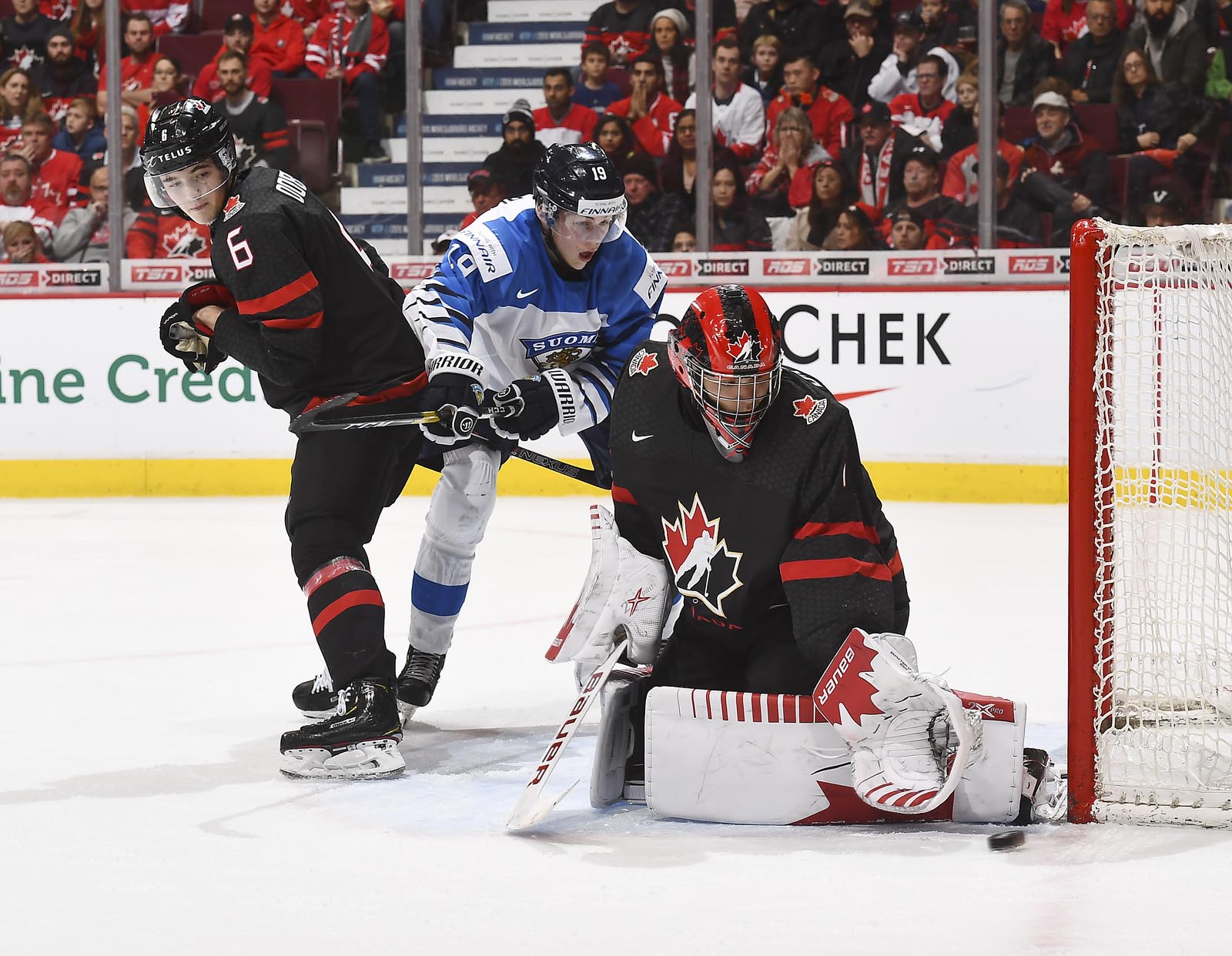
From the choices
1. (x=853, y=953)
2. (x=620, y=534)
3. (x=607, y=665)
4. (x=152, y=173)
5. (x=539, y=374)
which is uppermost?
(x=152, y=173)

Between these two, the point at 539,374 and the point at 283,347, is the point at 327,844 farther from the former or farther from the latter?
the point at 539,374

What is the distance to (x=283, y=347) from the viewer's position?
2.91 metres

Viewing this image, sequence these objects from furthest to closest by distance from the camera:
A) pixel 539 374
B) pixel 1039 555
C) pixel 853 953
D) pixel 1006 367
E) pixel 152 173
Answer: pixel 1006 367, pixel 1039 555, pixel 539 374, pixel 152 173, pixel 853 953

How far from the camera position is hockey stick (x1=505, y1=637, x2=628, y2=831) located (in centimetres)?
245

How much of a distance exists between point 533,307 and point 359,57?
14.2 ft

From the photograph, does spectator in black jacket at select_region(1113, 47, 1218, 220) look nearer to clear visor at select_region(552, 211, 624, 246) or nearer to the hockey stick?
clear visor at select_region(552, 211, 624, 246)

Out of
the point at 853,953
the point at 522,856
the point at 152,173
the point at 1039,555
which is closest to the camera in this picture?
the point at 853,953

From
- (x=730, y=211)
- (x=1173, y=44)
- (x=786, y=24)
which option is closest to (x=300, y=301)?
(x=730, y=211)

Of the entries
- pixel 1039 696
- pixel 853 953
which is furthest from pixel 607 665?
pixel 1039 696

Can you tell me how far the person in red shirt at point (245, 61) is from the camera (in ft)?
23.8

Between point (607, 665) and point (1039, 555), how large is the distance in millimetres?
2832

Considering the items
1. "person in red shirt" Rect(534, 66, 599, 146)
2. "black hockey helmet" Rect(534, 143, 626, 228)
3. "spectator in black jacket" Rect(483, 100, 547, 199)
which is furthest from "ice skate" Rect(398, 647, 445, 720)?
"person in red shirt" Rect(534, 66, 599, 146)

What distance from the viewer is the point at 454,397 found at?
3.10 m

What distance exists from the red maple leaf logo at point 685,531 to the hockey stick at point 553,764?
0.55 feet
